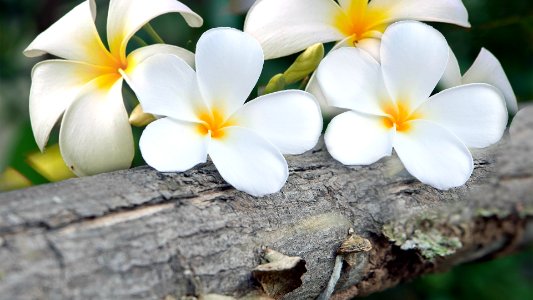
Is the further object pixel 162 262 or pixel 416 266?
pixel 416 266

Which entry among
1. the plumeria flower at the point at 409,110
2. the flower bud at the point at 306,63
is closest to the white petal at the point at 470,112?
the plumeria flower at the point at 409,110

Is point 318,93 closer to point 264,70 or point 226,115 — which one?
point 226,115

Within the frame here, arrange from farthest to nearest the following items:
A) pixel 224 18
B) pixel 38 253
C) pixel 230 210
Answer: pixel 224 18 → pixel 230 210 → pixel 38 253

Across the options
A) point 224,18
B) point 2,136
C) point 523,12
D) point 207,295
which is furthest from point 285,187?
point 2,136

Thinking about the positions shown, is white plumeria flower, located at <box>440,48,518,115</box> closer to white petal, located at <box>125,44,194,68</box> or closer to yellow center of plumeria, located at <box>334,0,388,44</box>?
yellow center of plumeria, located at <box>334,0,388,44</box>

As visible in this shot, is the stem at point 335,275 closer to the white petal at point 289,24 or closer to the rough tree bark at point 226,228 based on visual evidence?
the rough tree bark at point 226,228

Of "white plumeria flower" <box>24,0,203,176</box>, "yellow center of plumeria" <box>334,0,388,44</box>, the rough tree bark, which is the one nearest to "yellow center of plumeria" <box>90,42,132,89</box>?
"white plumeria flower" <box>24,0,203,176</box>

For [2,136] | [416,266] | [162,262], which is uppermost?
[162,262]

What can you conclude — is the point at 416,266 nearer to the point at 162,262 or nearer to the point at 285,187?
the point at 285,187
